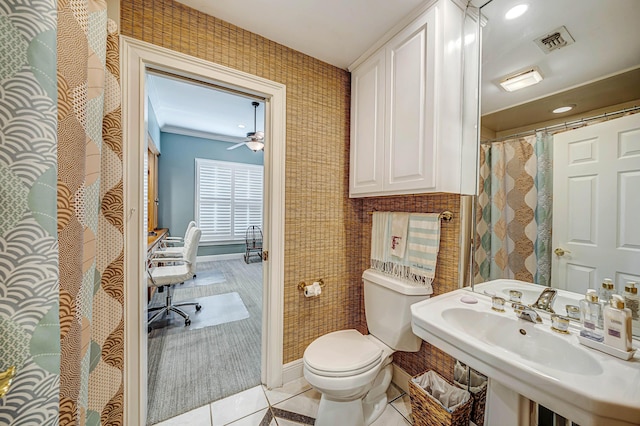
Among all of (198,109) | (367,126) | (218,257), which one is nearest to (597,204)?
(367,126)

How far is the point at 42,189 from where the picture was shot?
497 millimetres

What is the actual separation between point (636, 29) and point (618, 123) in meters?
0.34

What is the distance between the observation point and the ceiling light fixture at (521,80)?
117 cm

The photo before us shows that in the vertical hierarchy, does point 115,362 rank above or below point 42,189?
below

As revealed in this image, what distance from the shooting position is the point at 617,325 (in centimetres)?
79

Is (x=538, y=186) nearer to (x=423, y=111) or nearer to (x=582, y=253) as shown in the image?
(x=582, y=253)

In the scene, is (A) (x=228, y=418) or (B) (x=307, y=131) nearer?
(A) (x=228, y=418)

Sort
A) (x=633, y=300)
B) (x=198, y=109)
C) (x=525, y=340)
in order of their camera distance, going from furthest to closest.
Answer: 1. (x=198, y=109)
2. (x=525, y=340)
3. (x=633, y=300)

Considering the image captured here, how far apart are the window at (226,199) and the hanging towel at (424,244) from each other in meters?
4.73

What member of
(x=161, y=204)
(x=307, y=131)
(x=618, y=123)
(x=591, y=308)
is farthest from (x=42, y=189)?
(x=161, y=204)

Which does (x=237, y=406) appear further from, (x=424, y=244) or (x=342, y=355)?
(x=424, y=244)

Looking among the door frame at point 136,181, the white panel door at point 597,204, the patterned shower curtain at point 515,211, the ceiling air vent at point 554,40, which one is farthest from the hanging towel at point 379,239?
the door frame at point 136,181

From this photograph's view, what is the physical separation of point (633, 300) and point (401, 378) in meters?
1.32

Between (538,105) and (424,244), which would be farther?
(424,244)
